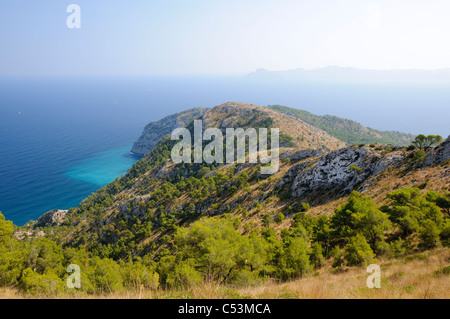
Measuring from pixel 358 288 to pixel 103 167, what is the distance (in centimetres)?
17334

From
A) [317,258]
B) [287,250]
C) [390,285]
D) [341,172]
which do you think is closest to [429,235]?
[317,258]

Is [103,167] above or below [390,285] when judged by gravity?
below

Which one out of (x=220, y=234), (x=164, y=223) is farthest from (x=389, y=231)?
(x=164, y=223)

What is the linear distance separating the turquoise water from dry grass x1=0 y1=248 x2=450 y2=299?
140926 mm

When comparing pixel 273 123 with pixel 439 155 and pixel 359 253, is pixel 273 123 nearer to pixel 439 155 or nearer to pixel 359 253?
pixel 439 155

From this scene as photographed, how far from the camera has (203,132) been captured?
137000mm

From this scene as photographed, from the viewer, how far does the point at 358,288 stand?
9.06 metres

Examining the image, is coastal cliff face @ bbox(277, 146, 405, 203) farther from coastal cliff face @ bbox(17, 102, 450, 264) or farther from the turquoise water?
the turquoise water

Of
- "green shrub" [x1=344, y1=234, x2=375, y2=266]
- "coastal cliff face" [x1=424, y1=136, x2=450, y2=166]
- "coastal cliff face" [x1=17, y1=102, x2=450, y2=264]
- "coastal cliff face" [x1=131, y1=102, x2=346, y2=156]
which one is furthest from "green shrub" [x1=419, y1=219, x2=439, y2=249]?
"coastal cliff face" [x1=131, y1=102, x2=346, y2=156]

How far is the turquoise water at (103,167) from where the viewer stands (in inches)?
5452

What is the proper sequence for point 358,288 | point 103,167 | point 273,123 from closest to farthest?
point 358,288, point 273,123, point 103,167

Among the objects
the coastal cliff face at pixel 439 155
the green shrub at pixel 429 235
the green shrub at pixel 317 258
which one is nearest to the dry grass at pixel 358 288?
the green shrub at pixel 317 258

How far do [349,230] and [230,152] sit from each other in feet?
275
